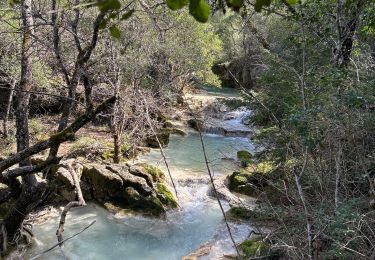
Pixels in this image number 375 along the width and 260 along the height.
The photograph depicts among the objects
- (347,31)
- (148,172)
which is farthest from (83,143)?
(347,31)


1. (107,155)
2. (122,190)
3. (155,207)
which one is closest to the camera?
(155,207)

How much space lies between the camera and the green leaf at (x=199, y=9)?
750mm

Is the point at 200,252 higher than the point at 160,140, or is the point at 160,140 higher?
the point at 160,140

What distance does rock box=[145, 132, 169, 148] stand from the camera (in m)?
14.0

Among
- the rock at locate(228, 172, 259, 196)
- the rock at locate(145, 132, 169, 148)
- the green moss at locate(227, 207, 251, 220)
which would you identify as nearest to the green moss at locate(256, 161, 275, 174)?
the rock at locate(228, 172, 259, 196)

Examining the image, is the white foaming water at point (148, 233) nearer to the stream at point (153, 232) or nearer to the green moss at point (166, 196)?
the stream at point (153, 232)

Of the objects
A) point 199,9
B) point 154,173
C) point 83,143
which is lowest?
point 154,173

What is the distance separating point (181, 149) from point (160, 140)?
84 centimetres

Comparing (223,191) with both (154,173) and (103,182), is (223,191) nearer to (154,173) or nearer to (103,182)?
(154,173)

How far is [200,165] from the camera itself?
12.4 m

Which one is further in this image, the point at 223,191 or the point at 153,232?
the point at 223,191

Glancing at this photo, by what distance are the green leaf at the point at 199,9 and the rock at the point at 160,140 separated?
13208mm

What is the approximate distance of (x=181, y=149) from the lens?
14125mm

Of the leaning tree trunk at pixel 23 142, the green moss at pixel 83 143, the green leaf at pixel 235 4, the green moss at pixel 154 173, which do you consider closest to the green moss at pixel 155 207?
the green moss at pixel 154 173
